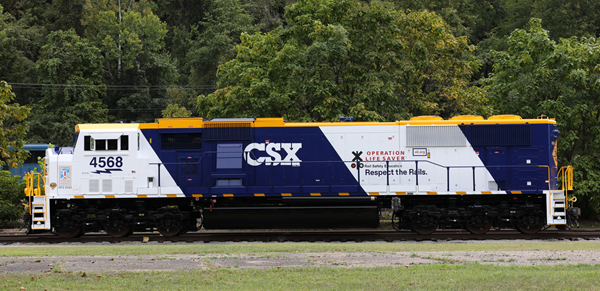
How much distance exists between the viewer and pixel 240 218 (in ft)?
54.0

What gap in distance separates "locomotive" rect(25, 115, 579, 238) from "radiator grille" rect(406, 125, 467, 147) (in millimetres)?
29

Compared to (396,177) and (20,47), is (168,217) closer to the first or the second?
(396,177)

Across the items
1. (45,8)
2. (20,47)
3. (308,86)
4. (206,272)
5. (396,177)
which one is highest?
(45,8)

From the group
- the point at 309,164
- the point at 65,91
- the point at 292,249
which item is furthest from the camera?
the point at 65,91

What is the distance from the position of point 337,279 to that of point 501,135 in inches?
375

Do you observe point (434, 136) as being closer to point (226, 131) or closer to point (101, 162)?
point (226, 131)

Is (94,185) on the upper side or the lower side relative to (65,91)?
lower

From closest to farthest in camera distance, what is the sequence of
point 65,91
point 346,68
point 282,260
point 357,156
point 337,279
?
point 337,279, point 282,260, point 357,156, point 346,68, point 65,91

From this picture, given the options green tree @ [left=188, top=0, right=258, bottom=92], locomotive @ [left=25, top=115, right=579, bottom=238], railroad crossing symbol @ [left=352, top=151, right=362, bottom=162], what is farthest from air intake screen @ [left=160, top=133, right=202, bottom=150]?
green tree @ [left=188, top=0, right=258, bottom=92]

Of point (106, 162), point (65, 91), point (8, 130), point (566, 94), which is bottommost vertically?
point (106, 162)

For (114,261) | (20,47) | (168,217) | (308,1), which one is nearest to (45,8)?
(20,47)

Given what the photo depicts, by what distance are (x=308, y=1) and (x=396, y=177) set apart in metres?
11.0

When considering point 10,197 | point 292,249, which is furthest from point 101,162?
point 10,197

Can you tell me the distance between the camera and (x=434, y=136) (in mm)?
16750
